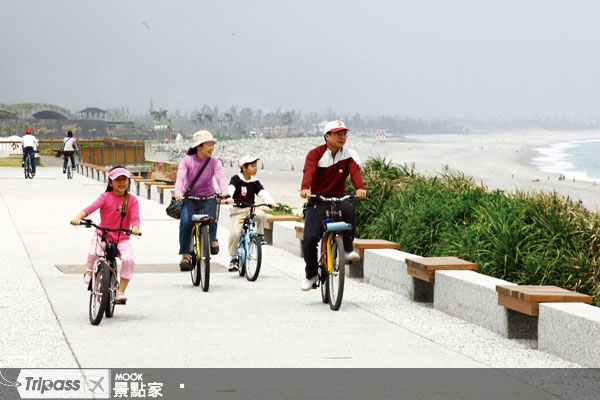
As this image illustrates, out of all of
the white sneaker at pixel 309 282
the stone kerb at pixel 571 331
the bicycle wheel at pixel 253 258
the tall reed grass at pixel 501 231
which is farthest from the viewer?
the bicycle wheel at pixel 253 258

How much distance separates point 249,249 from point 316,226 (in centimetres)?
227

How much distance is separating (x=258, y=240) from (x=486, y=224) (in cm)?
279

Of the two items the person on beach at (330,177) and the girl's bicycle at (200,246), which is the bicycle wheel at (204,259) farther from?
the person on beach at (330,177)

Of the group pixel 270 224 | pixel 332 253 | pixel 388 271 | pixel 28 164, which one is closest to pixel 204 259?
pixel 332 253

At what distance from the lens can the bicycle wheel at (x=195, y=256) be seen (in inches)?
481

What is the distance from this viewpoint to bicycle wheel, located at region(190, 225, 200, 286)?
40.1 ft

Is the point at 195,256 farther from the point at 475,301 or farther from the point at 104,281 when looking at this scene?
the point at 475,301

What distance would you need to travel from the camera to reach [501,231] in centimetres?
1193

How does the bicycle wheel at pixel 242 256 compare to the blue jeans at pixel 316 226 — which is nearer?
the blue jeans at pixel 316 226

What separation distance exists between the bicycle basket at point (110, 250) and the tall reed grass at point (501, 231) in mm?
4194

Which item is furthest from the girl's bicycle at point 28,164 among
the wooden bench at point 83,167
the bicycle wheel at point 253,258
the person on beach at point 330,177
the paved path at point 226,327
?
the person on beach at point 330,177

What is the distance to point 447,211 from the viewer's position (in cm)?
1415

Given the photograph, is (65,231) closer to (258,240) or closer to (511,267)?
(258,240)

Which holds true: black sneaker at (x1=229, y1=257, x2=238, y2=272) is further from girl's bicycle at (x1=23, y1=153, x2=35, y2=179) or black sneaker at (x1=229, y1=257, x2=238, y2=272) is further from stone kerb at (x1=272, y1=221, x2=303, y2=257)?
girl's bicycle at (x1=23, y1=153, x2=35, y2=179)
